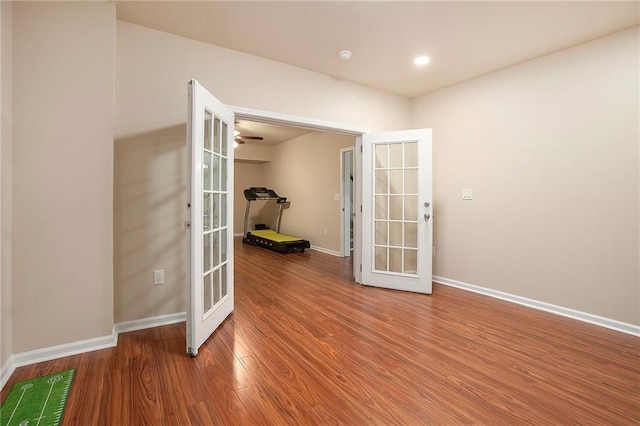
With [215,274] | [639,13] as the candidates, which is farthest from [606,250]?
[215,274]

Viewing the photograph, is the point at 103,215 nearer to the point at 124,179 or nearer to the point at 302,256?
the point at 124,179

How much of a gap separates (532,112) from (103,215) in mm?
3971

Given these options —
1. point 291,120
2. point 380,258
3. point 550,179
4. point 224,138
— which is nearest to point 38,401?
point 224,138

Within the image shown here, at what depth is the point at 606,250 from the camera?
2629mm

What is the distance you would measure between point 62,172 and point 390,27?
2.70 m

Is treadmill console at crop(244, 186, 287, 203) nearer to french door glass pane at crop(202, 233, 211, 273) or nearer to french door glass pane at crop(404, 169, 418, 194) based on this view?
french door glass pane at crop(404, 169, 418, 194)

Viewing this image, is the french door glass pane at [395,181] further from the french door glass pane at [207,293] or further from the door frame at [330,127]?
the french door glass pane at [207,293]

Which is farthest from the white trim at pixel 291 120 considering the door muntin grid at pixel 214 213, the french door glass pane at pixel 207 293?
the french door glass pane at pixel 207 293

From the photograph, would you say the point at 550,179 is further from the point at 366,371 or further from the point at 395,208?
the point at 366,371

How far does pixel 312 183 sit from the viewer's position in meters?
6.57

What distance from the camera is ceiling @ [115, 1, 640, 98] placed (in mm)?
2234

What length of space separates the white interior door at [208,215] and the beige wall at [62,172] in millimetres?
645

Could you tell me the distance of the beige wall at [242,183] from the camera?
870 centimetres

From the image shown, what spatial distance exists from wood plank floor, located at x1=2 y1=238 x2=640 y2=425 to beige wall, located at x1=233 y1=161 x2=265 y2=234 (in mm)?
5959
